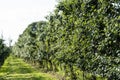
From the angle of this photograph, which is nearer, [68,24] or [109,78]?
[109,78]

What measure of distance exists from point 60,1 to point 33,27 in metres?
79.7

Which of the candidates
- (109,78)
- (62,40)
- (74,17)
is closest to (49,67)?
(62,40)

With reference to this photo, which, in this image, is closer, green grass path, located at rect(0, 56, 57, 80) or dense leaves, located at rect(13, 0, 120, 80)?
dense leaves, located at rect(13, 0, 120, 80)

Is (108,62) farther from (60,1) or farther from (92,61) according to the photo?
(60,1)

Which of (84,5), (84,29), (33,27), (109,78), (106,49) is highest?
(33,27)

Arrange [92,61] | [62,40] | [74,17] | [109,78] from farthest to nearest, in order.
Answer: [62,40], [74,17], [92,61], [109,78]

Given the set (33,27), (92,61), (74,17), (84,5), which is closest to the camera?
(92,61)

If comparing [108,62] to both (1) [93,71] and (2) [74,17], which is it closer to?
(1) [93,71]

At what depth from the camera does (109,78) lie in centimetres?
2142

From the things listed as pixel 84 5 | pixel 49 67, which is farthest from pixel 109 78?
pixel 49 67

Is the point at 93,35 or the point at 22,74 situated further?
the point at 22,74

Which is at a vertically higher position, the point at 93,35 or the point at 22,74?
the point at 93,35

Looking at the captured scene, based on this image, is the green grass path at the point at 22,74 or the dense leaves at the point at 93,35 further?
the green grass path at the point at 22,74

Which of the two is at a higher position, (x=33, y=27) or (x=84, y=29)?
(x=33, y=27)
